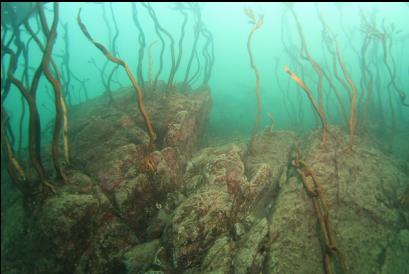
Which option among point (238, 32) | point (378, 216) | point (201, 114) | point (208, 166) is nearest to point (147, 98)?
point (201, 114)

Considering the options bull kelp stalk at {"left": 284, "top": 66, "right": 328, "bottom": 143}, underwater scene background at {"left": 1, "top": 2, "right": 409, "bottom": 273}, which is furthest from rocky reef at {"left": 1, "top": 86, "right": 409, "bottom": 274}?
bull kelp stalk at {"left": 284, "top": 66, "right": 328, "bottom": 143}

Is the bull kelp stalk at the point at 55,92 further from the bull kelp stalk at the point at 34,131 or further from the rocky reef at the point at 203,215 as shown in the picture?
the rocky reef at the point at 203,215

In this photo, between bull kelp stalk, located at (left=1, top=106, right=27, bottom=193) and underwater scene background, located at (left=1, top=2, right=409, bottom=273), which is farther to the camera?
bull kelp stalk, located at (left=1, top=106, right=27, bottom=193)

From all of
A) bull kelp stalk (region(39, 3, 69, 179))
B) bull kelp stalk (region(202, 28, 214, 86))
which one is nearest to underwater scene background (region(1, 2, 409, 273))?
bull kelp stalk (region(39, 3, 69, 179))

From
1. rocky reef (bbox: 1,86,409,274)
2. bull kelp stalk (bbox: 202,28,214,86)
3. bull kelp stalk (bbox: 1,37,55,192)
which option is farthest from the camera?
bull kelp stalk (bbox: 202,28,214,86)

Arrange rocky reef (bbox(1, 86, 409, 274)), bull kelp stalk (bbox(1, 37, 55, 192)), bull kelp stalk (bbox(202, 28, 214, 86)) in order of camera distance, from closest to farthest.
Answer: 1. rocky reef (bbox(1, 86, 409, 274))
2. bull kelp stalk (bbox(1, 37, 55, 192))
3. bull kelp stalk (bbox(202, 28, 214, 86))

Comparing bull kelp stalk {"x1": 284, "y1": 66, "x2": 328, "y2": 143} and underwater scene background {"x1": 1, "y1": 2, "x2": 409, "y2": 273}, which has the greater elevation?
bull kelp stalk {"x1": 284, "y1": 66, "x2": 328, "y2": 143}

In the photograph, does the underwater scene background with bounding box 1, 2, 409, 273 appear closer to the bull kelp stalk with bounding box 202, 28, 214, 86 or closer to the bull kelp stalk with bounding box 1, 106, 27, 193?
the bull kelp stalk with bounding box 1, 106, 27, 193

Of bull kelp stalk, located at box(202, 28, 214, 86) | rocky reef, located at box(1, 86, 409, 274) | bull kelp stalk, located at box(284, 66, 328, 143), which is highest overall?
bull kelp stalk, located at box(202, 28, 214, 86)

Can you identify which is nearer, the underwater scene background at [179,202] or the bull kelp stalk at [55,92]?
the underwater scene background at [179,202]

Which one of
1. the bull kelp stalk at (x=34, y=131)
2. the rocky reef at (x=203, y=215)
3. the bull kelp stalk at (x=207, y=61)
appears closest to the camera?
the rocky reef at (x=203, y=215)

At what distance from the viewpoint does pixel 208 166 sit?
5.53m

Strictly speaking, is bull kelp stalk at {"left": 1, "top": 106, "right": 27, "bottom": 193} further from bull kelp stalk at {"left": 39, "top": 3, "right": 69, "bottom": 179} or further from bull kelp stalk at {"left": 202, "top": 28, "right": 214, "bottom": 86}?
bull kelp stalk at {"left": 202, "top": 28, "right": 214, "bottom": 86}

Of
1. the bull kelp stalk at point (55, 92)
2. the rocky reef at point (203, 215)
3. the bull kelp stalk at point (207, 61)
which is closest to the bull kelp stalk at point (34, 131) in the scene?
the bull kelp stalk at point (55, 92)
